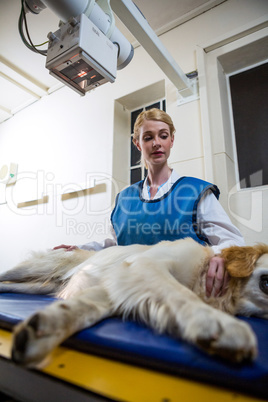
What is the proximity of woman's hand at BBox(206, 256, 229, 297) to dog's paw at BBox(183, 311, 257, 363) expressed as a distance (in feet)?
1.21

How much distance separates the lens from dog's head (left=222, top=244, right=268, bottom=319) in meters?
0.89

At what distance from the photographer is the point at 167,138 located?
1747mm

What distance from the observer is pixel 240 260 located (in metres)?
0.91

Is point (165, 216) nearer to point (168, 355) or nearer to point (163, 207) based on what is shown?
point (163, 207)

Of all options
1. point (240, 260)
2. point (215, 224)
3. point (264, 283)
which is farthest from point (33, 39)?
point (264, 283)

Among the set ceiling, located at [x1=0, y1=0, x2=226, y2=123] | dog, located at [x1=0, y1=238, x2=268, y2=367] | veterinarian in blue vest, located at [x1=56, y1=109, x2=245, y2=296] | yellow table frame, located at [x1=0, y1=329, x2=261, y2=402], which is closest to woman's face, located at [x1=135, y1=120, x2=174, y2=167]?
veterinarian in blue vest, located at [x1=56, y1=109, x2=245, y2=296]

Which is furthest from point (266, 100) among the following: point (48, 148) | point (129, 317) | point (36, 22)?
point (48, 148)

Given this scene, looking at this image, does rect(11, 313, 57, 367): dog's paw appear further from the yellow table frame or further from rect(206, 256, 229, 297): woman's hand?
rect(206, 256, 229, 297): woman's hand

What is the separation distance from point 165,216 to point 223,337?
3.49 feet

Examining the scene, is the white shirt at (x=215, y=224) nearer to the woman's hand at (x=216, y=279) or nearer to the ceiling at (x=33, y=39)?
the woman's hand at (x=216, y=279)

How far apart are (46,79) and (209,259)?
3920 mm

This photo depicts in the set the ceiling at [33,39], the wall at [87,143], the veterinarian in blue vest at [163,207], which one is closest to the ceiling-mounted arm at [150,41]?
the wall at [87,143]

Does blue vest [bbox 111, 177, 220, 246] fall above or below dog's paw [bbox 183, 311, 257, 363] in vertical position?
above

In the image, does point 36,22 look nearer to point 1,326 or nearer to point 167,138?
point 167,138
